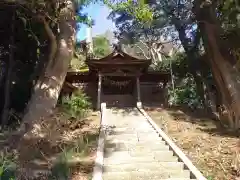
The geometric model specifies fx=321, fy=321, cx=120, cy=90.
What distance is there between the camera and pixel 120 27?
22547 millimetres

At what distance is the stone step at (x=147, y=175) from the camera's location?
6.20 meters

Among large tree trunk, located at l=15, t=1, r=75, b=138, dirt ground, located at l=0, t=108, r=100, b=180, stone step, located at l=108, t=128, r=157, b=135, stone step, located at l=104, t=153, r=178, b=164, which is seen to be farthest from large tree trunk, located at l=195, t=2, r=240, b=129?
large tree trunk, located at l=15, t=1, r=75, b=138

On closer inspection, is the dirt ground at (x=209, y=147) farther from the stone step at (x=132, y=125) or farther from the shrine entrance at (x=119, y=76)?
the shrine entrance at (x=119, y=76)

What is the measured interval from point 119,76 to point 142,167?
1248 centimetres

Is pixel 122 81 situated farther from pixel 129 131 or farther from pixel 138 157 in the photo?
pixel 138 157

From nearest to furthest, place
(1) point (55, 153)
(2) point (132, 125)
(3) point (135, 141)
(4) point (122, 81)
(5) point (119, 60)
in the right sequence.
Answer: (1) point (55, 153)
(3) point (135, 141)
(2) point (132, 125)
(5) point (119, 60)
(4) point (122, 81)

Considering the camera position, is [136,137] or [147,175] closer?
[147,175]

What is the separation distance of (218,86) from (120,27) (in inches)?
413

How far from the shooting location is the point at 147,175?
627cm

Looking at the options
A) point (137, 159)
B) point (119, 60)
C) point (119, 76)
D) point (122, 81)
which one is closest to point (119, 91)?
point (122, 81)

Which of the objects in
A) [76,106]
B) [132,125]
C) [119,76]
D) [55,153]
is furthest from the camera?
[119,76]

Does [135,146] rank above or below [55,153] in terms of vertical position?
above

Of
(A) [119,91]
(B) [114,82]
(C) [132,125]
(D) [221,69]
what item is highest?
(B) [114,82]

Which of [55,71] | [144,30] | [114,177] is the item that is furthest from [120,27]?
[114,177]
